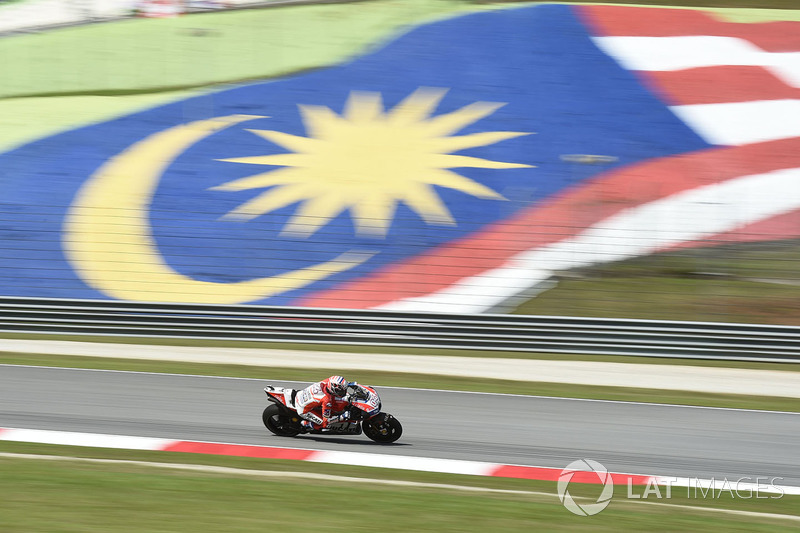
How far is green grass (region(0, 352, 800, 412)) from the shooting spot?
11.1m

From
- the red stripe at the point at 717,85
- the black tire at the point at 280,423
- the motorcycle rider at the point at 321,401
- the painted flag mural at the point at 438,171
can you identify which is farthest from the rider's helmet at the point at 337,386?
the red stripe at the point at 717,85

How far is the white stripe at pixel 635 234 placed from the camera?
15.4 meters

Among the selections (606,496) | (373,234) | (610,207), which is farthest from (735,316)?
(606,496)

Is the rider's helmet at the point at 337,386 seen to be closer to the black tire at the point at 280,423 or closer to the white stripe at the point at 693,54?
the black tire at the point at 280,423

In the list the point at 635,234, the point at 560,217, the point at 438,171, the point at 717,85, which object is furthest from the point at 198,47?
the point at 717,85

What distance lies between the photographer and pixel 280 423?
827 cm

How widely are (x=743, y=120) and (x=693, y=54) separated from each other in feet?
9.58

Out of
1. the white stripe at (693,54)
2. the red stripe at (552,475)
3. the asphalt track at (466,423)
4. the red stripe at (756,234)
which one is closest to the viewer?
the red stripe at (552,475)

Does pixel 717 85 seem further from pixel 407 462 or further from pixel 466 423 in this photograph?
pixel 407 462

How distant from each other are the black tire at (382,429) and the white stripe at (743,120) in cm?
1454

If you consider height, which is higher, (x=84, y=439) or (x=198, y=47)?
(x=198, y=47)

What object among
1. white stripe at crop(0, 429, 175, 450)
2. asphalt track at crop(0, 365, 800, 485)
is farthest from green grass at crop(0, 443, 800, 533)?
asphalt track at crop(0, 365, 800, 485)

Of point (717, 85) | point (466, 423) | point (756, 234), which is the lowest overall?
point (466, 423)

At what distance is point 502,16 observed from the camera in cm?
2445
